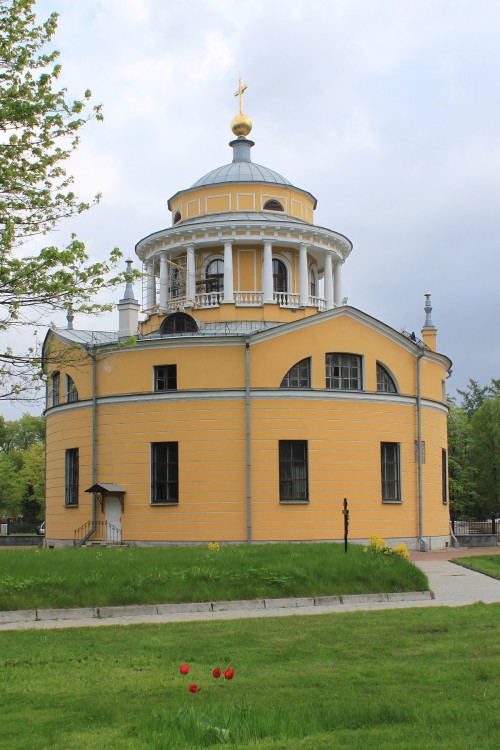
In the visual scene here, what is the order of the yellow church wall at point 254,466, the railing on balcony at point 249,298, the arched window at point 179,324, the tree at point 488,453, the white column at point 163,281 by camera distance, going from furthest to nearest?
1. the tree at point 488,453
2. the white column at point 163,281
3. the railing on balcony at point 249,298
4. the arched window at point 179,324
5. the yellow church wall at point 254,466

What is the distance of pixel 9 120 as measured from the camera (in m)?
16.1

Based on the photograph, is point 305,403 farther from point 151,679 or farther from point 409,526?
point 151,679

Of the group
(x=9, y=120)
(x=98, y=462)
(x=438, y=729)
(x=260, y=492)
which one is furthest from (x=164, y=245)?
(x=438, y=729)

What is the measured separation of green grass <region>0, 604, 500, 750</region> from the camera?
7.13 m

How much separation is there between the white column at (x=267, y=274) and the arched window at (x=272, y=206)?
11.2 ft

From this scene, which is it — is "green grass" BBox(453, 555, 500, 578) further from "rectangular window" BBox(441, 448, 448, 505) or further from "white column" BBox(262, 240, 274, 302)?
"white column" BBox(262, 240, 274, 302)

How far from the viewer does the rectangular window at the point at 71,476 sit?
34156mm

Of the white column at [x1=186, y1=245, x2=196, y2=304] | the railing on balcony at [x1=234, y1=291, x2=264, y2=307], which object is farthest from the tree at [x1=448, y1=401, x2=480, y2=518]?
the white column at [x1=186, y1=245, x2=196, y2=304]

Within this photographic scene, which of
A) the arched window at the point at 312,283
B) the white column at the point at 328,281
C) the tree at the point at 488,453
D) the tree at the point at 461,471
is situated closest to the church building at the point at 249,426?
the white column at the point at 328,281

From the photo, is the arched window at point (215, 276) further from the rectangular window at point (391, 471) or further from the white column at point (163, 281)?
the rectangular window at point (391, 471)

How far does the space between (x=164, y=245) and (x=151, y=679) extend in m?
29.7

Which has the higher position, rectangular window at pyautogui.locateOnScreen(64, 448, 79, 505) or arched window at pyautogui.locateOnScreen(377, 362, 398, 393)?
arched window at pyautogui.locateOnScreen(377, 362, 398, 393)

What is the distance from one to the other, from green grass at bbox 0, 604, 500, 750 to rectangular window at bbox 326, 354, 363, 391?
18.6 meters

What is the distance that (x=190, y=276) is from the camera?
119ft
